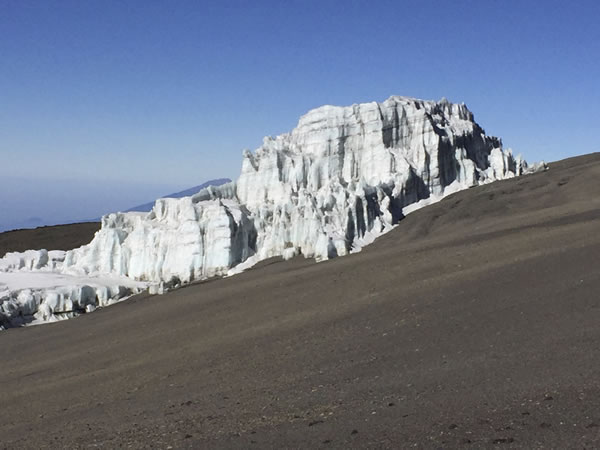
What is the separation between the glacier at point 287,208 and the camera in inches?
1469

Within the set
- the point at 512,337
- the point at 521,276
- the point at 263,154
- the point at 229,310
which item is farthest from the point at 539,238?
the point at 263,154

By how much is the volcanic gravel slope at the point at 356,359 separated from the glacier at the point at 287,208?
8.42 metres

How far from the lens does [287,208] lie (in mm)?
39094

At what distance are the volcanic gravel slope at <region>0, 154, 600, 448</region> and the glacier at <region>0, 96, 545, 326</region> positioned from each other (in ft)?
27.6

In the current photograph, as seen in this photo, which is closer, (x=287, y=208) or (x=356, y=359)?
(x=356, y=359)

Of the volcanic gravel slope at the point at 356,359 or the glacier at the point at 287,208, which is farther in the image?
the glacier at the point at 287,208

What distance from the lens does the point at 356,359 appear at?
51.3 ft

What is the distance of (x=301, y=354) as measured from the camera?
16828 mm

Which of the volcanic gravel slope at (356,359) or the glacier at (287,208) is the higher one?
the glacier at (287,208)

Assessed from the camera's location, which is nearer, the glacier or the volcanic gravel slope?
the volcanic gravel slope

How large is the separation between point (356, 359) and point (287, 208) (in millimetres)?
23935

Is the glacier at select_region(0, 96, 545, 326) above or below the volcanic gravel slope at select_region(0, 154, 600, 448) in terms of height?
above

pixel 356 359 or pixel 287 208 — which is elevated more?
pixel 287 208

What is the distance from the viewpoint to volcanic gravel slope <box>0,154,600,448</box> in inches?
439
